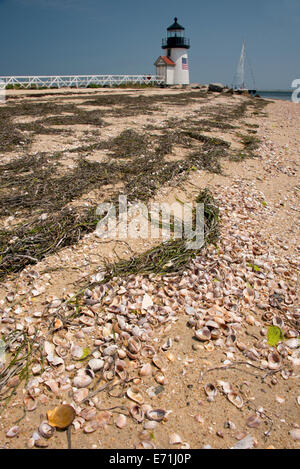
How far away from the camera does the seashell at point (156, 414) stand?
2.23 meters

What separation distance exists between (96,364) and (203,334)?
1087mm

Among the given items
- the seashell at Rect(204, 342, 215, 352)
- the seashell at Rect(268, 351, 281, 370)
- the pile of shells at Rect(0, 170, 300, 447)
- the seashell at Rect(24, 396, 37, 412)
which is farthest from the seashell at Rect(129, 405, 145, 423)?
the seashell at Rect(268, 351, 281, 370)

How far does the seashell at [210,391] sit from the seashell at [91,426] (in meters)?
0.92

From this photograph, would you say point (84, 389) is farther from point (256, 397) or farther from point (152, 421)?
point (256, 397)

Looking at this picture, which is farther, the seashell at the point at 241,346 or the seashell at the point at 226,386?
the seashell at the point at 241,346

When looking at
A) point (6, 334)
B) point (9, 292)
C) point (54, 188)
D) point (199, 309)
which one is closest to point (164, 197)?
point (54, 188)

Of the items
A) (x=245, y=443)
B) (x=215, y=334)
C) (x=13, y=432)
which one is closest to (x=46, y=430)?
(x=13, y=432)

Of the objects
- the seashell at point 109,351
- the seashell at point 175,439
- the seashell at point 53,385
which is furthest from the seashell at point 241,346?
the seashell at point 53,385

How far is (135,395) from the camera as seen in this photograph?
7.84ft

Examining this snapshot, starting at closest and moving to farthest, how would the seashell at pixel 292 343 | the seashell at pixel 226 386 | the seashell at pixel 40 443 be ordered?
the seashell at pixel 40 443 < the seashell at pixel 226 386 < the seashell at pixel 292 343

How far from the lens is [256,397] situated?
7.93 feet

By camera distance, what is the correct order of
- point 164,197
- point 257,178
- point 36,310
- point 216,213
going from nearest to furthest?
point 36,310 → point 216,213 → point 164,197 → point 257,178

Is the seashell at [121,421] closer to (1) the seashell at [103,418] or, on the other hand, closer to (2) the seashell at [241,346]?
(1) the seashell at [103,418]

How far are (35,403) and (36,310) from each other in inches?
39.7
